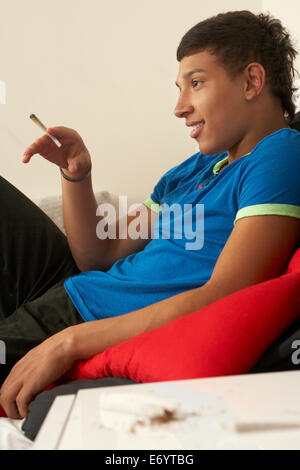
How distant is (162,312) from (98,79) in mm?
1447

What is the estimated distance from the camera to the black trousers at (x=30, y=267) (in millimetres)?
1137

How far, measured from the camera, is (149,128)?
212 centimetres

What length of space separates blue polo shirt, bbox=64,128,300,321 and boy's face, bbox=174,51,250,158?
0.24 feet

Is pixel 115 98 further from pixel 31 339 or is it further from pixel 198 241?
pixel 31 339

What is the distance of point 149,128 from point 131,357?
5.03ft

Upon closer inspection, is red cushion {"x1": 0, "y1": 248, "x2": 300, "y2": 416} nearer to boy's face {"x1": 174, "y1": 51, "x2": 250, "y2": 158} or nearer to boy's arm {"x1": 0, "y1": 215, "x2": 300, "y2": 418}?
boy's arm {"x1": 0, "y1": 215, "x2": 300, "y2": 418}

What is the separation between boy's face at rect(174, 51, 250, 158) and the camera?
1.13 meters

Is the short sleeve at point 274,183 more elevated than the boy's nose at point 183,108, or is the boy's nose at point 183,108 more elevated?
the boy's nose at point 183,108

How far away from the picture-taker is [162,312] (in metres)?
0.86

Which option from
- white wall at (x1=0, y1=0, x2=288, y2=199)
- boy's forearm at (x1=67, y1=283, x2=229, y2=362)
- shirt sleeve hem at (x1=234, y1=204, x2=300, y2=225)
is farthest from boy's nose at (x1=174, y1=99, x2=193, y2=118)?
white wall at (x1=0, y1=0, x2=288, y2=199)

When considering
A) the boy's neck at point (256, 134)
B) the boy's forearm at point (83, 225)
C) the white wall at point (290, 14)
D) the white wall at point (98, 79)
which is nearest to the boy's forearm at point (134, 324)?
the boy's neck at point (256, 134)

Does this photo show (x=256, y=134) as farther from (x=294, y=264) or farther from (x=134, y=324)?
(x=134, y=324)

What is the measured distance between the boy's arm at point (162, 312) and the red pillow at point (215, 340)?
0.36 ft

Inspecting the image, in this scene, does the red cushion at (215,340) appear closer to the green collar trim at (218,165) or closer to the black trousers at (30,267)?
the black trousers at (30,267)
